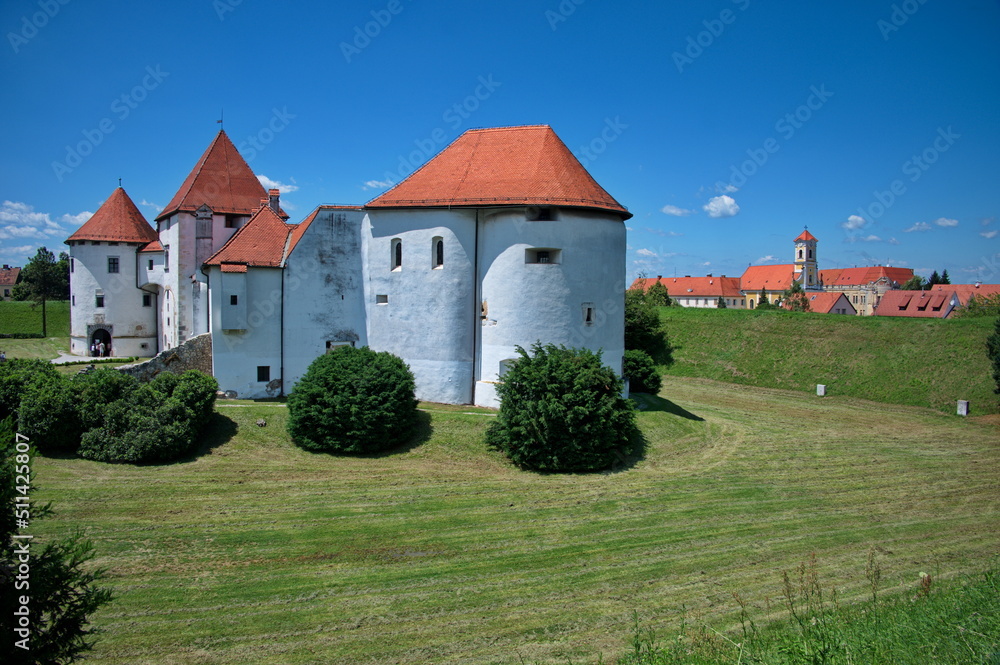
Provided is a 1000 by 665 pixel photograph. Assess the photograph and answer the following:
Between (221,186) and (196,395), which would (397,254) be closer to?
(196,395)

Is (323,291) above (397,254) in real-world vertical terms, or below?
below

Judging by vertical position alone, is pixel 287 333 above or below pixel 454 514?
above

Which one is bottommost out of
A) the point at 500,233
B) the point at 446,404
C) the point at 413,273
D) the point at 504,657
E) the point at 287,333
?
the point at 504,657

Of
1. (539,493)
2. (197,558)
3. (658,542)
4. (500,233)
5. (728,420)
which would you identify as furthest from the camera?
(728,420)

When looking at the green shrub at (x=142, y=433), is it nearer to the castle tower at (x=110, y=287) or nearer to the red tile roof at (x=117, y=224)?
the castle tower at (x=110, y=287)

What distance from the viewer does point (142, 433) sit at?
68.2ft

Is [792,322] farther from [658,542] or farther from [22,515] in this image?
[22,515]

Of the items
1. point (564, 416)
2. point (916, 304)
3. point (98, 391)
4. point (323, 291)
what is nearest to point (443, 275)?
point (323, 291)

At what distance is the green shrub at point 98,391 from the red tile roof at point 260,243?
20.1 feet

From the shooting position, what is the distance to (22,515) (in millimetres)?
7203

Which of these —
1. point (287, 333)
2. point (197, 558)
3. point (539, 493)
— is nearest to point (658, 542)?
point (539, 493)

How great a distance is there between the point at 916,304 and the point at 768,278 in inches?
1794

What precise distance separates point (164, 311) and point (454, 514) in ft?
91.4

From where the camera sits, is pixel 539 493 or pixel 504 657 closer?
pixel 504 657
